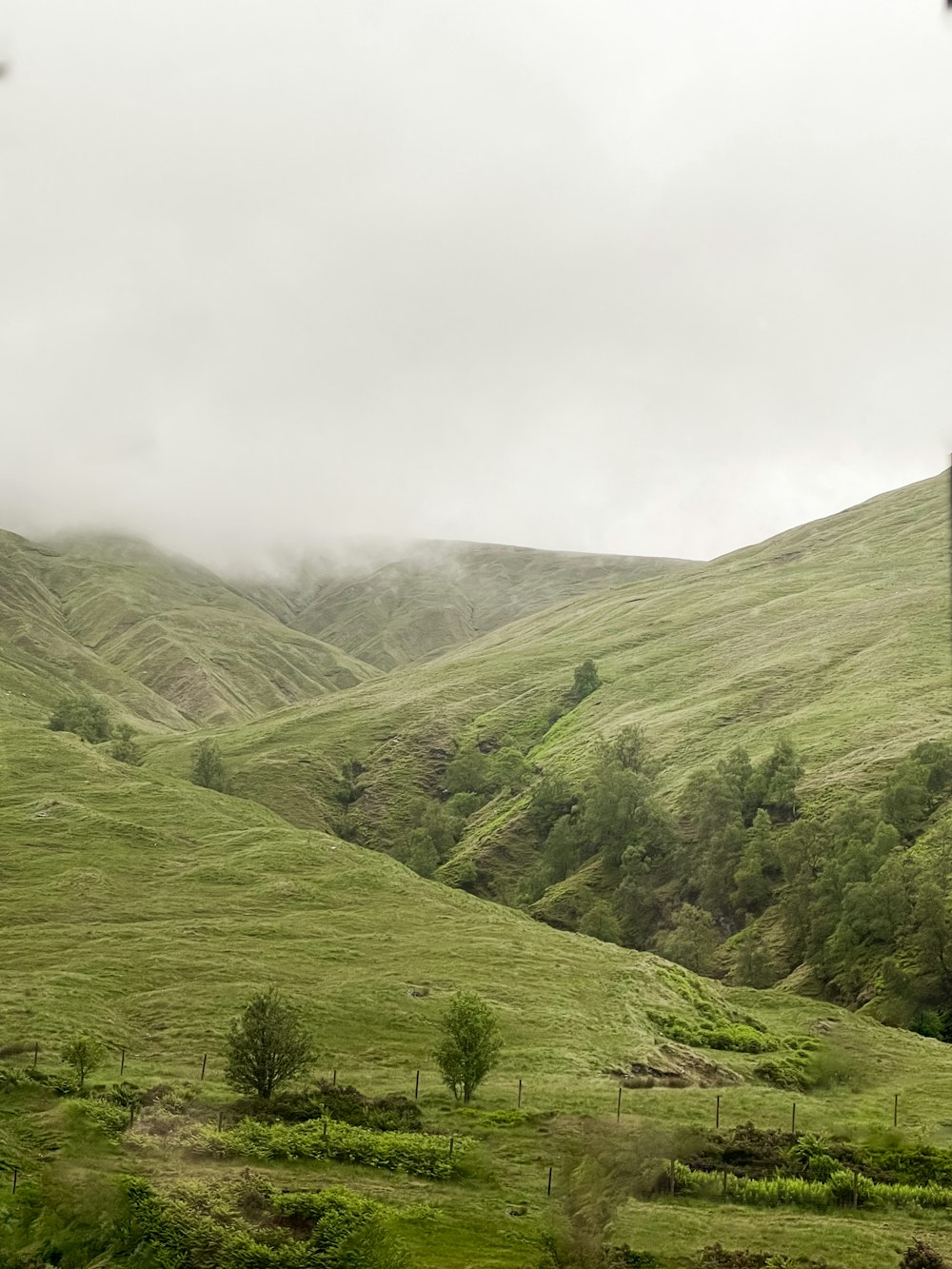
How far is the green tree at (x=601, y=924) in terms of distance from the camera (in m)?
109

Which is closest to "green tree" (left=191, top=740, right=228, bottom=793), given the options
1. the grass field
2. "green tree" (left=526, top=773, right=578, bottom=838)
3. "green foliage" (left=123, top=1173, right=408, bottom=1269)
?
the grass field

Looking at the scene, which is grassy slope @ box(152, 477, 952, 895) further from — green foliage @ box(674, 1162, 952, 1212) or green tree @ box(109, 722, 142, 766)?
green foliage @ box(674, 1162, 952, 1212)

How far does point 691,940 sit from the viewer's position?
102375 mm

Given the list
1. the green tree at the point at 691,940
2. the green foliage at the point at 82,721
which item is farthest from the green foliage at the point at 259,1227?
the green foliage at the point at 82,721

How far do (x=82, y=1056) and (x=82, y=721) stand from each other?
135780 millimetres

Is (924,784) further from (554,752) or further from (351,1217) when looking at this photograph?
(351,1217)

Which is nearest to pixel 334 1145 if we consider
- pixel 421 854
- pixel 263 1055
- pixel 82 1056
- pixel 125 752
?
pixel 263 1055

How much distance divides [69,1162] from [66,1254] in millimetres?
5369

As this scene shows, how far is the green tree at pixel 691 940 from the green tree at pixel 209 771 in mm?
78904

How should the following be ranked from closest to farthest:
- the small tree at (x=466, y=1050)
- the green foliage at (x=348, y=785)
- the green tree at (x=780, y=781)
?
1. the small tree at (x=466, y=1050)
2. the green tree at (x=780, y=781)
3. the green foliage at (x=348, y=785)

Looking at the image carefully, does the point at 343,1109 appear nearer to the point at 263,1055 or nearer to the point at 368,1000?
the point at 263,1055

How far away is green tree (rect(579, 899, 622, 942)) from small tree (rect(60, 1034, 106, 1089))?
68.3 metres

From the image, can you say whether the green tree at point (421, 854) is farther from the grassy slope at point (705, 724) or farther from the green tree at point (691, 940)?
the green tree at point (691, 940)

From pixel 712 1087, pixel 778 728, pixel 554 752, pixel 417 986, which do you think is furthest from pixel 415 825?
pixel 712 1087
